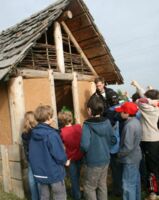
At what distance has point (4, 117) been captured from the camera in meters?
6.71

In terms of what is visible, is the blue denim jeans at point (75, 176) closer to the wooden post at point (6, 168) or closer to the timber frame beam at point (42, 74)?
the wooden post at point (6, 168)

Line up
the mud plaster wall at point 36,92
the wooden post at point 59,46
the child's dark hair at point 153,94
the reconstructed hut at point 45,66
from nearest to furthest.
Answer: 1. the child's dark hair at point 153,94
2. the reconstructed hut at point 45,66
3. the mud plaster wall at point 36,92
4. the wooden post at point 59,46

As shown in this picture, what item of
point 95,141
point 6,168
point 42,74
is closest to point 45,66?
point 42,74

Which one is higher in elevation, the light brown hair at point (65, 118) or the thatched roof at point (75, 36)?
the thatched roof at point (75, 36)

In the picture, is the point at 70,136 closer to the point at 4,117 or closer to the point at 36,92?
the point at 36,92

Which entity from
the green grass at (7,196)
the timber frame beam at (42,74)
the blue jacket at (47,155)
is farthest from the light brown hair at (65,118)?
the green grass at (7,196)

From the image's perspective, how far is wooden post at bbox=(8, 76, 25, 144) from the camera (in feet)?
20.8

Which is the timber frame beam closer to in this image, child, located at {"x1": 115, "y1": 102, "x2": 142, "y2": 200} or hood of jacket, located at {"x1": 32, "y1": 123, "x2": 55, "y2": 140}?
hood of jacket, located at {"x1": 32, "y1": 123, "x2": 55, "y2": 140}

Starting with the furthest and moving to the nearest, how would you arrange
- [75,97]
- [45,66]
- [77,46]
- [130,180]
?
[77,46]
[75,97]
[45,66]
[130,180]

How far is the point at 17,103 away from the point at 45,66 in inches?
53.0

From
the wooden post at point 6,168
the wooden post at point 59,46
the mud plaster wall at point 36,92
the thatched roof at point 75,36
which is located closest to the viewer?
the thatched roof at point 75,36

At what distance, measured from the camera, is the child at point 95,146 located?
4.70m

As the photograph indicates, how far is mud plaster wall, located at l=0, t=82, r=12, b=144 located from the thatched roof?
24.7 inches

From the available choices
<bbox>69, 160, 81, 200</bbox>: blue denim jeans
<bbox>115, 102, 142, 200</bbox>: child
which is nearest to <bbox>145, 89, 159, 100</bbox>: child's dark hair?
<bbox>115, 102, 142, 200</bbox>: child
